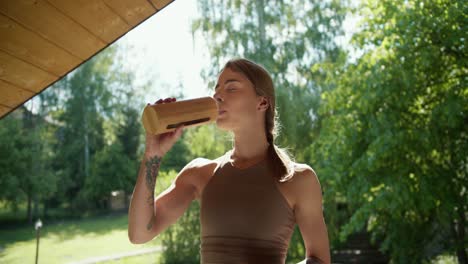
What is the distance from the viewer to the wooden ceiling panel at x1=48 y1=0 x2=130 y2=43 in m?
1.09

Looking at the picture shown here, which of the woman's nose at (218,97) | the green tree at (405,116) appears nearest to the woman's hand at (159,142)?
the woman's nose at (218,97)

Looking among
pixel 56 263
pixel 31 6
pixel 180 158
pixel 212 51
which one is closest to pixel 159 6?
pixel 31 6

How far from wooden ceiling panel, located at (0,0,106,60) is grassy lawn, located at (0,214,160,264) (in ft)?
33.1

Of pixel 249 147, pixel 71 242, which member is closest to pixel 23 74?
pixel 249 147

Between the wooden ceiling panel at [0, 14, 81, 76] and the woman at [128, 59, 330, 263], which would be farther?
the wooden ceiling panel at [0, 14, 81, 76]

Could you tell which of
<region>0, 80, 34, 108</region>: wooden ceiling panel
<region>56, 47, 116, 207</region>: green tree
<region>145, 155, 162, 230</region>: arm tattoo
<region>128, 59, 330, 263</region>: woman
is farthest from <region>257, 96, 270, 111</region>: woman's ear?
<region>56, 47, 116, 207</region>: green tree

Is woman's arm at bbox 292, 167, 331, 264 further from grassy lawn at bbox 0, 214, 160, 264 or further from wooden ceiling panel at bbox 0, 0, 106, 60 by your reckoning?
grassy lawn at bbox 0, 214, 160, 264

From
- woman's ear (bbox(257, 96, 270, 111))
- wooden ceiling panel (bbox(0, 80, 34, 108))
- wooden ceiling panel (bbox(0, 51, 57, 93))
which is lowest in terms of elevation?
woman's ear (bbox(257, 96, 270, 111))

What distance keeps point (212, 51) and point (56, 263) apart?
23.3ft

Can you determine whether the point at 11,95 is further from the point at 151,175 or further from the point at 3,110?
the point at 151,175

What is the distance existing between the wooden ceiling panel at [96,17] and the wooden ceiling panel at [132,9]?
0.01 metres

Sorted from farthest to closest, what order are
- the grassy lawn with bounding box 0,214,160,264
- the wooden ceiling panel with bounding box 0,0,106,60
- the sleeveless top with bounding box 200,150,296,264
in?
the grassy lawn with bounding box 0,214,160,264 < the wooden ceiling panel with bounding box 0,0,106,60 < the sleeveless top with bounding box 200,150,296,264

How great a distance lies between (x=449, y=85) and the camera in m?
4.78

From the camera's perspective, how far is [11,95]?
4.12 feet
